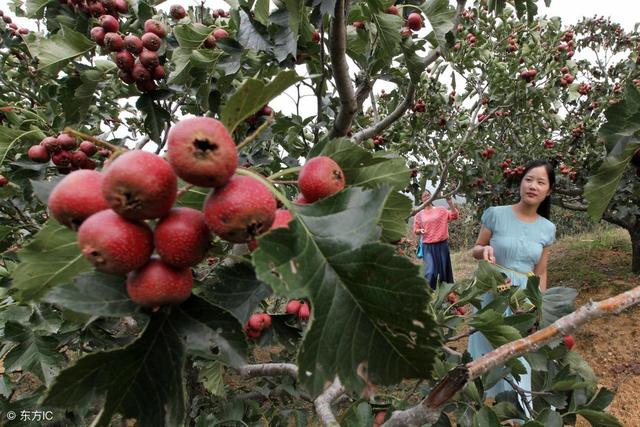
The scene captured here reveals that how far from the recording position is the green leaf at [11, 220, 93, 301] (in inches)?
29.5

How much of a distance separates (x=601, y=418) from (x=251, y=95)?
1563 mm

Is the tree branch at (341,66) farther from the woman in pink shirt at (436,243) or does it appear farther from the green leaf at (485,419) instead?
the woman in pink shirt at (436,243)

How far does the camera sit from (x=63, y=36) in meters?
1.67

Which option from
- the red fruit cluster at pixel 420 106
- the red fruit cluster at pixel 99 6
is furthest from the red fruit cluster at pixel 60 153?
the red fruit cluster at pixel 420 106

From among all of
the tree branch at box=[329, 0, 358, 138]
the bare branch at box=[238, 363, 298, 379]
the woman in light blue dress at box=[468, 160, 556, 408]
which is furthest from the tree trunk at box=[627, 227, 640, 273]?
the bare branch at box=[238, 363, 298, 379]

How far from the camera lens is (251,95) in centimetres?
75

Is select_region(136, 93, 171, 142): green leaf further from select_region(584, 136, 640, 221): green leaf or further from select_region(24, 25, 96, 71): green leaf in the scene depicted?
select_region(584, 136, 640, 221): green leaf

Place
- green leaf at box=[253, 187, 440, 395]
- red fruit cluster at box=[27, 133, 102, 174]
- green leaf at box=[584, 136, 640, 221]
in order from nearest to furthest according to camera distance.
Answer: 1. green leaf at box=[253, 187, 440, 395]
2. green leaf at box=[584, 136, 640, 221]
3. red fruit cluster at box=[27, 133, 102, 174]

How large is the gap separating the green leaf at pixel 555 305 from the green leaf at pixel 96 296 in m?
1.49

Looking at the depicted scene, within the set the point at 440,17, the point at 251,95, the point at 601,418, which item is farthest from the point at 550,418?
the point at 440,17

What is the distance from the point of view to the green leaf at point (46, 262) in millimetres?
750

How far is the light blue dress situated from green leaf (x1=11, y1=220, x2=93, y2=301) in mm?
3280

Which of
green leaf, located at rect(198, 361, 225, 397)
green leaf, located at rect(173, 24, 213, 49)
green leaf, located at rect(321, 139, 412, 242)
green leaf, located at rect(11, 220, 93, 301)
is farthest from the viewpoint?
green leaf, located at rect(198, 361, 225, 397)

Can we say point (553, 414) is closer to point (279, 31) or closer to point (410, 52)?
point (410, 52)
